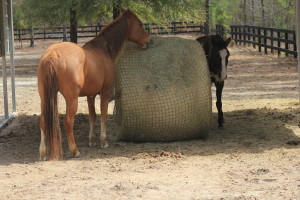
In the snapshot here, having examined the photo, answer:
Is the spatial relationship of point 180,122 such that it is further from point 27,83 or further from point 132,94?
point 27,83

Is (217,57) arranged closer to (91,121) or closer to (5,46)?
(91,121)

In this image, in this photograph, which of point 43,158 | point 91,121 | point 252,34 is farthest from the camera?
point 252,34

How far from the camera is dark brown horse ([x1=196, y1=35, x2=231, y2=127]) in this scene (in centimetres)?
888

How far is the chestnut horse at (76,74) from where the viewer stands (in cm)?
699

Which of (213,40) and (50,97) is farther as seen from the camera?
(213,40)

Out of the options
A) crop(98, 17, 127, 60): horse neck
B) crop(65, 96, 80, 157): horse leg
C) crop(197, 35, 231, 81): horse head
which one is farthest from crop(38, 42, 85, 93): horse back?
crop(197, 35, 231, 81): horse head

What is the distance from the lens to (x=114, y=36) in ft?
27.8

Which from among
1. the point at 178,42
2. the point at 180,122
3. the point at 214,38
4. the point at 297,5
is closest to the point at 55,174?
the point at 180,122

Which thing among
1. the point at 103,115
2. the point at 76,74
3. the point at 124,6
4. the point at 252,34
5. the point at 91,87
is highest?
the point at 124,6

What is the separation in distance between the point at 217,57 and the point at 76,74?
273 centimetres

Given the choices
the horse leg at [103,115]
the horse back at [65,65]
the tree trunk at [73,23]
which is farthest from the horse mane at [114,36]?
the tree trunk at [73,23]

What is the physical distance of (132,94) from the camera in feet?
26.6

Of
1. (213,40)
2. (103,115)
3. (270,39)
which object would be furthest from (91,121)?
(270,39)

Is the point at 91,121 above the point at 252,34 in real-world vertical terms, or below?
below
